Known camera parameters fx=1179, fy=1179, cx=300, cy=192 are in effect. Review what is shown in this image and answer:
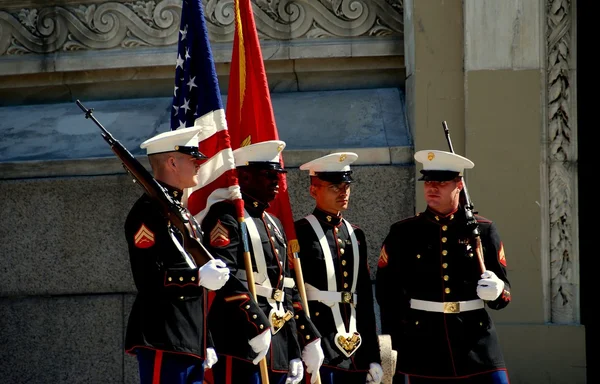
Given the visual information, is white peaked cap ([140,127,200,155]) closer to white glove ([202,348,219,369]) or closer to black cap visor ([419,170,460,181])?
white glove ([202,348,219,369])

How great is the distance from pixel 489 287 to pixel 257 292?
4.51 ft

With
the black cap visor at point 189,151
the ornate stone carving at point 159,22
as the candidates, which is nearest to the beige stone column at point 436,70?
the ornate stone carving at point 159,22

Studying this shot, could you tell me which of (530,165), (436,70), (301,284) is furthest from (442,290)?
(436,70)

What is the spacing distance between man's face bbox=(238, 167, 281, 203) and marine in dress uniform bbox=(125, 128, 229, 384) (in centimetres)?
85

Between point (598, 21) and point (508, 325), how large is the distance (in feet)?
10.2

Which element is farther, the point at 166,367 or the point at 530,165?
the point at 530,165

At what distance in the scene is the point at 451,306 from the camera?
23.4 feet

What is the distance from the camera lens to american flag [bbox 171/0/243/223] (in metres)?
7.02

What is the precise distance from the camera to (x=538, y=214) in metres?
9.30

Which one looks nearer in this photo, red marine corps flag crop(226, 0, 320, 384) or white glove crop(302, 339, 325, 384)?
white glove crop(302, 339, 325, 384)

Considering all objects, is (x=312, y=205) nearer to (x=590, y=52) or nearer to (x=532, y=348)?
(x=532, y=348)

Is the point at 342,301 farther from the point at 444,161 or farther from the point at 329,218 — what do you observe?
the point at 444,161

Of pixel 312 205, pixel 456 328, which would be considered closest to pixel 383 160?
pixel 312 205

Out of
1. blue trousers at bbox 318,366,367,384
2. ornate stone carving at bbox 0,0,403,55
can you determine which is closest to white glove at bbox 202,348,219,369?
blue trousers at bbox 318,366,367,384
